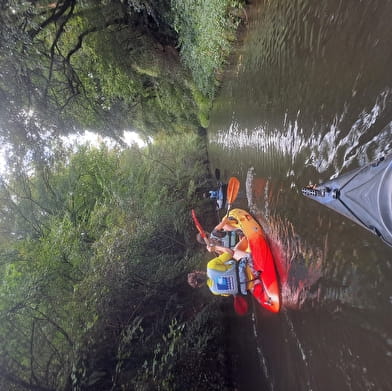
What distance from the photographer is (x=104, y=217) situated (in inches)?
403

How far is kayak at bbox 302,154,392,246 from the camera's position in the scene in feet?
7.10

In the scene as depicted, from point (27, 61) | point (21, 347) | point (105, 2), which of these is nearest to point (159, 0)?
point (105, 2)

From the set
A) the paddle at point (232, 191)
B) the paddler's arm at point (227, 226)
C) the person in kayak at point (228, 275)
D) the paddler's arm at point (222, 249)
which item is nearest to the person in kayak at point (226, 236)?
the paddler's arm at point (227, 226)

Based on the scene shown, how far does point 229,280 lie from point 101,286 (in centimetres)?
332

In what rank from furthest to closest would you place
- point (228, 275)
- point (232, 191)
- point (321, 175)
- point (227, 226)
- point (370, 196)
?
point (232, 191)
point (227, 226)
point (228, 275)
point (321, 175)
point (370, 196)

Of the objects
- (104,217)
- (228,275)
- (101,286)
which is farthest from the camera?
(104,217)

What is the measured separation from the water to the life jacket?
0.83m

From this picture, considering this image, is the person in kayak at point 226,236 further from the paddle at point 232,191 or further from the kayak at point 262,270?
the paddle at point 232,191

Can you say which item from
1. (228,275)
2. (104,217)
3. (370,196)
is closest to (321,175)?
(370,196)

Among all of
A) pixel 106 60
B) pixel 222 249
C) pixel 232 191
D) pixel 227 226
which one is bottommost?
pixel 222 249

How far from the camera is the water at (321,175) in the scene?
11.4ft

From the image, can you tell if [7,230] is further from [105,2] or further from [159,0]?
[159,0]

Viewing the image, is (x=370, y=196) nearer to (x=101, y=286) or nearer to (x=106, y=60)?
(x=101, y=286)

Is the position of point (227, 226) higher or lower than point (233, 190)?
lower
